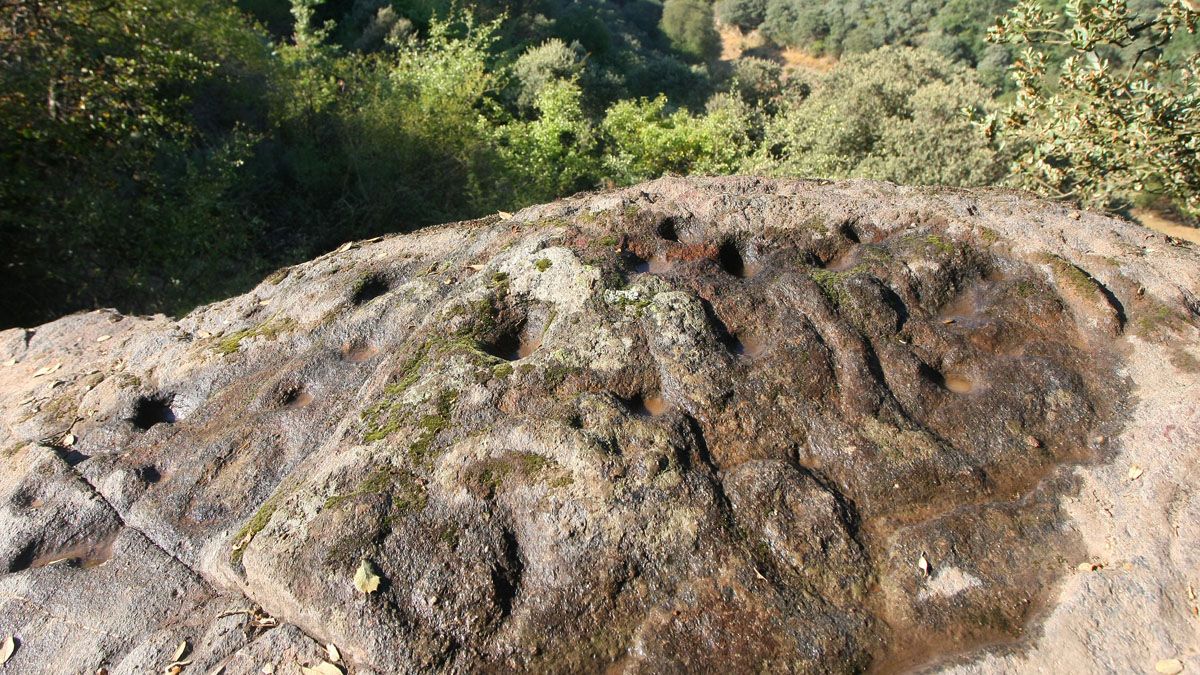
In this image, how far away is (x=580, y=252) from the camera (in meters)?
3.73

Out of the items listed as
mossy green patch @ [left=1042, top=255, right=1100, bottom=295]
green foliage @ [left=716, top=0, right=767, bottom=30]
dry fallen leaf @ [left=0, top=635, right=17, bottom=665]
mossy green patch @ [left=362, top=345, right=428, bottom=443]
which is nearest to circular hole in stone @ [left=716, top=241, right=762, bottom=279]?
mossy green patch @ [left=1042, top=255, right=1100, bottom=295]

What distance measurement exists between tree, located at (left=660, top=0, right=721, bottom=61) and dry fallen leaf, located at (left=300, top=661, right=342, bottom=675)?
39972 millimetres

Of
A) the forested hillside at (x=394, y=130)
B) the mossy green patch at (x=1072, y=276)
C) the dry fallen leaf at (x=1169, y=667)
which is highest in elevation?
the mossy green patch at (x=1072, y=276)

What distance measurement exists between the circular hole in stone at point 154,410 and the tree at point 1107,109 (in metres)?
7.16

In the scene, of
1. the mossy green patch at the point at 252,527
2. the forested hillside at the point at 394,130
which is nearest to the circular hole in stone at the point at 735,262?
the mossy green patch at the point at 252,527

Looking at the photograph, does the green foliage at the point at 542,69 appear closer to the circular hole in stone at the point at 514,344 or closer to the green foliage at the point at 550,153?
the green foliage at the point at 550,153

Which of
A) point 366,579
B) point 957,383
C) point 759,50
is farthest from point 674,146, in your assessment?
point 759,50

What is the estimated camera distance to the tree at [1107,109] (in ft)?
21.3

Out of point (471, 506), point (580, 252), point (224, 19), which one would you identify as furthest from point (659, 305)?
point (224, 19)

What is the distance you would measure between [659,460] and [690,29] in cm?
4127

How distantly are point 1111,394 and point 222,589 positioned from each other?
3546 millimetres

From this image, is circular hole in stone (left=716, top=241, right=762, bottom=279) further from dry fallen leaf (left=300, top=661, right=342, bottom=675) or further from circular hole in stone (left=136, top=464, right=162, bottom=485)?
circular hole in stone (left=136, top=464, right=162, bottom=485)

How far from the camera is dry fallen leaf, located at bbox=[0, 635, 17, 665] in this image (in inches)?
106

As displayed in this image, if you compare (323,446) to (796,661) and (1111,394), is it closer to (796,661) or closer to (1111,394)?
(796,661)
